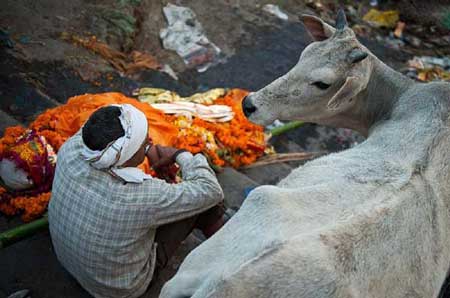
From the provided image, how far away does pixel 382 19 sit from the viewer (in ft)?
31.7

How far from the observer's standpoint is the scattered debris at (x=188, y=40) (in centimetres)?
743

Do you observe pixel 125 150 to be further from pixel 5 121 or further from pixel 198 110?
pixel 198 110

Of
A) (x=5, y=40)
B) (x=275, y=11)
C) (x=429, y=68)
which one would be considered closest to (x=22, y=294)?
(x=5, y=40)

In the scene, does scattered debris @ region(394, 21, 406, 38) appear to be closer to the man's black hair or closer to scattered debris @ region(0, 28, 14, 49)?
scattered debris @ region(0, 28, 14, 49)

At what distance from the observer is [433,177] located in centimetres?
274

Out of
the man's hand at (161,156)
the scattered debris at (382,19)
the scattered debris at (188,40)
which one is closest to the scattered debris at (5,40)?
the scattered debris at (188,40)

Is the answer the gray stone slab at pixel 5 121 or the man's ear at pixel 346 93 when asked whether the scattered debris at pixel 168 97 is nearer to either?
the gray stone slab at pixel 5 121

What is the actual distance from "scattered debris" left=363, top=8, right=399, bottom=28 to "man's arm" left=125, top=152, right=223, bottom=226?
7.34 m

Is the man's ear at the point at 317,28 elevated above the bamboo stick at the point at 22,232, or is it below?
above

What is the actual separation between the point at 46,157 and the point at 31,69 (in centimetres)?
233

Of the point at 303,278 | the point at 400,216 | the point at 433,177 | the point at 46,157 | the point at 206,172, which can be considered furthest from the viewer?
the point at 46,157

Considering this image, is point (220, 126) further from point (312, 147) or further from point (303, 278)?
point (303, 278)

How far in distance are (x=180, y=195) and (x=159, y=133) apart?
165 centimetres

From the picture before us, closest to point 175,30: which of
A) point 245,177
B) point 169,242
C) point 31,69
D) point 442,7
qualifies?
point 31,69
